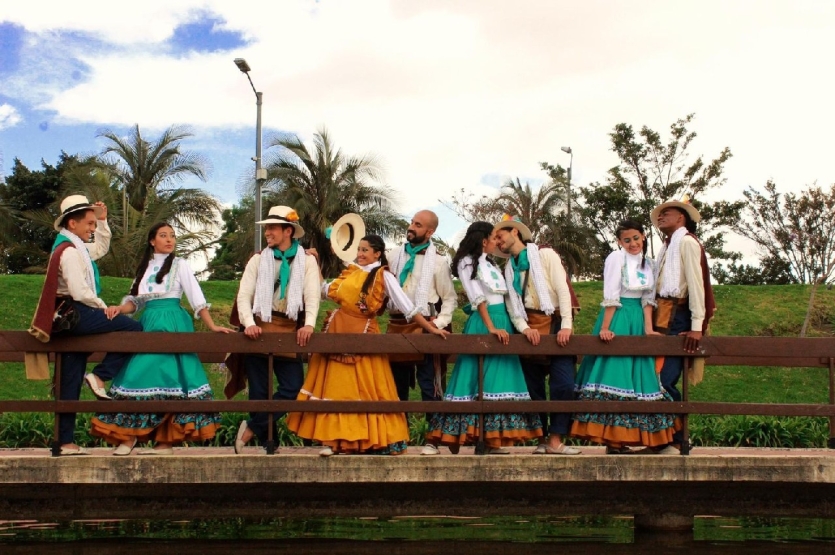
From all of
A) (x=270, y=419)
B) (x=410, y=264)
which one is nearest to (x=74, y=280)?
(x=270, y=419)

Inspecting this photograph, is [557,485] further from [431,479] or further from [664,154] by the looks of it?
[664,154]

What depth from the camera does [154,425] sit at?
6.68m

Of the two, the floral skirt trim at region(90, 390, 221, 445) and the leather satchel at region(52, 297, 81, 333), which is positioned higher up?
the leather satchel at region(52, 297, 81, 333)

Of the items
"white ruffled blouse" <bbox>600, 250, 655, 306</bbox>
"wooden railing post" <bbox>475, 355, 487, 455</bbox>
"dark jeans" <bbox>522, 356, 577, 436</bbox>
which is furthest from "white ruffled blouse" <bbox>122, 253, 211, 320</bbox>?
"white ruffled blouse" <bbox>600, 250, 655, 306</bbox>

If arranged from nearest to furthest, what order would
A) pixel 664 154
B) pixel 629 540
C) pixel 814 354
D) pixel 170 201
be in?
pixel 814 354 → pixel 629 540 → pixel 664 154 → pixel 170 201

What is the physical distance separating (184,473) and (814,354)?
431 cm

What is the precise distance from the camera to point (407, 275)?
737 cm

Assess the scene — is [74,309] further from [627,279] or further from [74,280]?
[627,279]

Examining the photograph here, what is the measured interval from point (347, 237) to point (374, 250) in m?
0.32

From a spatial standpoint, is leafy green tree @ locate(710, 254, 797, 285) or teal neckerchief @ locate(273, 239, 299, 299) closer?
teal neckerchief @ locate(273, 239, 299, 299)

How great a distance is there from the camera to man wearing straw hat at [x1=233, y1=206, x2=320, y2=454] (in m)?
6.93

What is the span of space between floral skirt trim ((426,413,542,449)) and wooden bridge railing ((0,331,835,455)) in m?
0.18

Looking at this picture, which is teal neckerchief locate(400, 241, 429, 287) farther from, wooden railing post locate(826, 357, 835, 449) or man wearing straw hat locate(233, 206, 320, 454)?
wooden railing post locate(826, 357, 835, 449)

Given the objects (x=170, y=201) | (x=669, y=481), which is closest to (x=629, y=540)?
(x=669, y=481)
